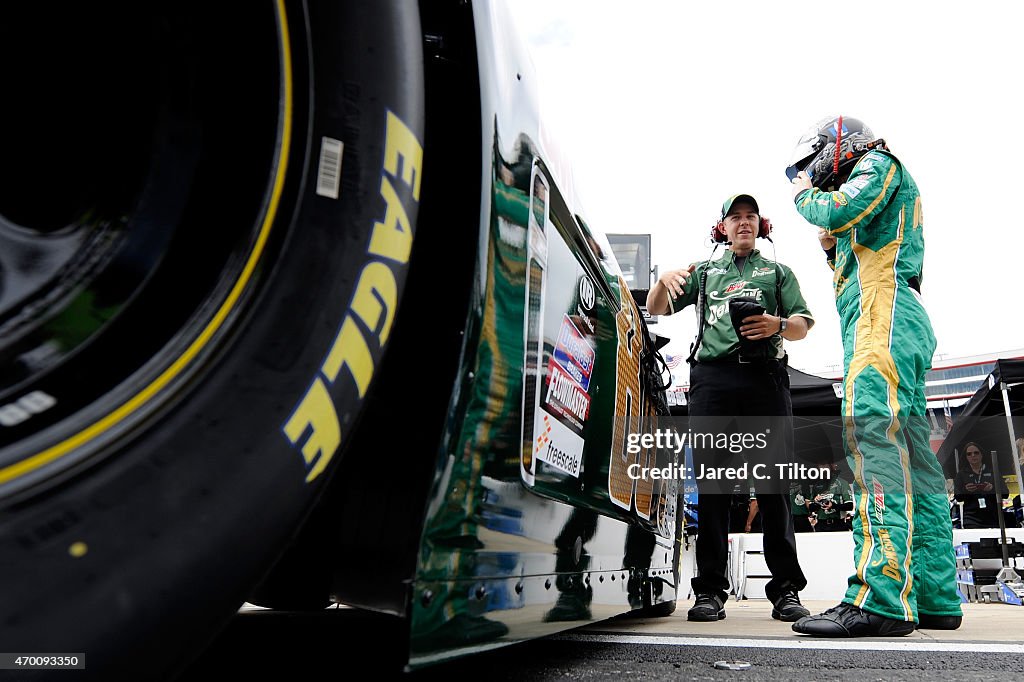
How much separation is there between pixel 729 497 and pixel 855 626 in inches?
43.2

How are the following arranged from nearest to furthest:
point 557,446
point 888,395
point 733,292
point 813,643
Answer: point 557,446
point 813,643
point 888,395
point 733,292

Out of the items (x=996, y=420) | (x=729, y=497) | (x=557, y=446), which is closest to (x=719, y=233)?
(x=729, y=497)

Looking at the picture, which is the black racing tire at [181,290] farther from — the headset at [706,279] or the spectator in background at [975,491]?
the spectator in background at [975,491]

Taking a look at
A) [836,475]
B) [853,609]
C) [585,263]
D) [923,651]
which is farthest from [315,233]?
[836,475]

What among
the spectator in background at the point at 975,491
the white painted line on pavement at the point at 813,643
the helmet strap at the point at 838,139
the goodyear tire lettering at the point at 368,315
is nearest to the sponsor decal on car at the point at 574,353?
the goodyear tire lettering at the point at 368,315

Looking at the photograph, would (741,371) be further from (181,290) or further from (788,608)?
(181,290)

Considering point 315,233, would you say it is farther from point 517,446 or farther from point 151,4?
point 517,446

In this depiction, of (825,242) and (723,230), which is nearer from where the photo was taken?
(825,242)

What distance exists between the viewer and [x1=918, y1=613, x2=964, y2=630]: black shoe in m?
2.41

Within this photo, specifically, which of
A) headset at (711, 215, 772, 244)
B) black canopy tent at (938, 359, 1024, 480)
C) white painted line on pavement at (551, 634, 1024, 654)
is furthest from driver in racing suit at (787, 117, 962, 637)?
black canopy tent at (938, 359, 1024, 480)

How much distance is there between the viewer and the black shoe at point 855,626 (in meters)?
2.09

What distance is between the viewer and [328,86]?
68cm

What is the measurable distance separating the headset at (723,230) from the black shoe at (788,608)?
156cm

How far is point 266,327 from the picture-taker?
63 centimetres
